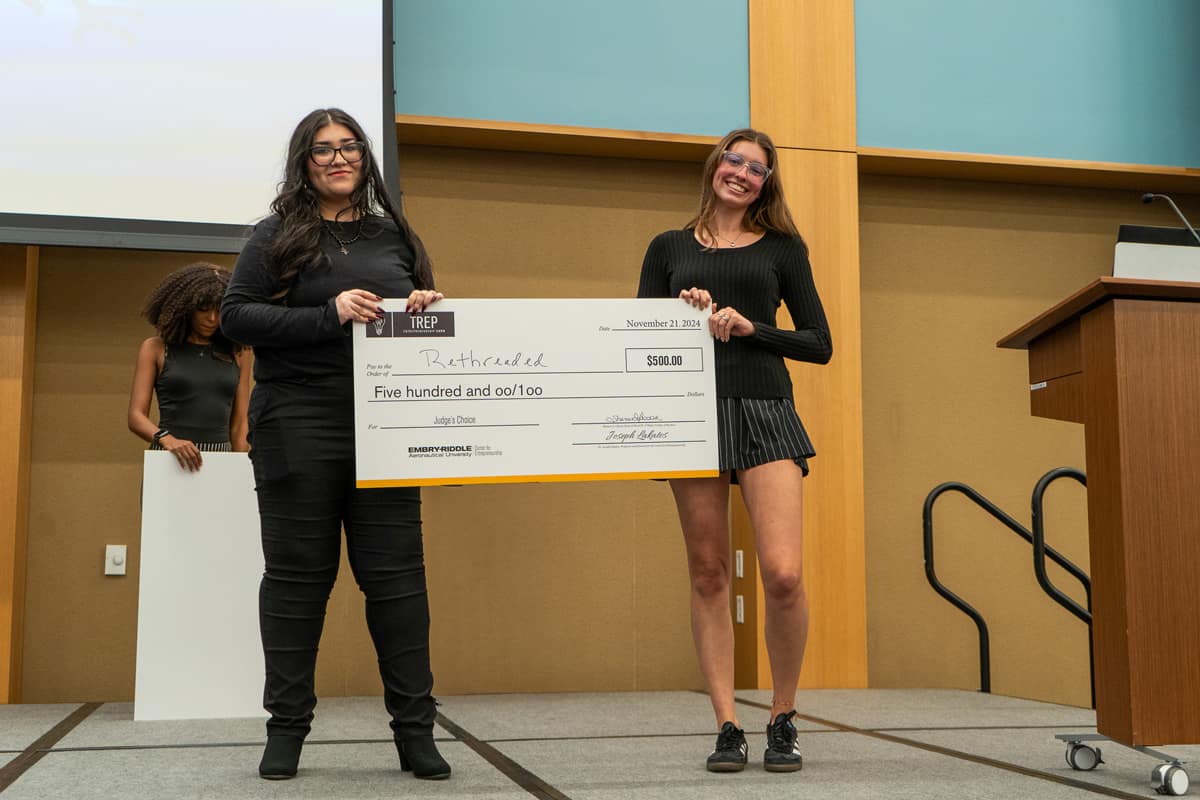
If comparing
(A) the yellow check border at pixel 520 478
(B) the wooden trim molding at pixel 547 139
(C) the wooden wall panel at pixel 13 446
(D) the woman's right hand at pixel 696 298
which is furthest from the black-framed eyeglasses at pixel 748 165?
(C) the wooden wall panel at pixel 13 446

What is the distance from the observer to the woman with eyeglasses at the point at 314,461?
2.22 m

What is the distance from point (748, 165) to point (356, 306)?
0.87m

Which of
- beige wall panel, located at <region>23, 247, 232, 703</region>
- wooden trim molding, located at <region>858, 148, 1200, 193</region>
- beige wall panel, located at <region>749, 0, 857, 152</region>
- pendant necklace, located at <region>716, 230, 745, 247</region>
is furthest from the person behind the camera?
A: wooden trim molding, located at <region>858, 148, 1200, 193</region>

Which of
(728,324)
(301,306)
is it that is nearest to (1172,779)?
(728,324)

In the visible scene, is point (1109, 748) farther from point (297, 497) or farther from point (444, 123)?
point (444, 123)

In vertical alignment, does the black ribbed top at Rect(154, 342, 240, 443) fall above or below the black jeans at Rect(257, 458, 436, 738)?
above

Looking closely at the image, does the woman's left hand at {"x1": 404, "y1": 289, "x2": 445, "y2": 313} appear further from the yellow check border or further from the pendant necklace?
the pendant necklace

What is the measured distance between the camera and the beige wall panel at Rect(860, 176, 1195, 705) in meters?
4.75

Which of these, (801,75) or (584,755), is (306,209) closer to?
(584,755)

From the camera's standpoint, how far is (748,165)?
2.46 meters

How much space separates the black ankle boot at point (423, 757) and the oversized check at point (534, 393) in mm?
488

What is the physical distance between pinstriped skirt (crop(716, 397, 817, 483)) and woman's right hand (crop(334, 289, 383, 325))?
721 mm

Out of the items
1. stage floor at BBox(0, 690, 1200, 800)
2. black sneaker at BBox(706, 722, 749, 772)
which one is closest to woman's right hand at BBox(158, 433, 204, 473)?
stage floor at BBox(0, 690, 1200, 800)

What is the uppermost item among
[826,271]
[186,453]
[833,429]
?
[826,271]
